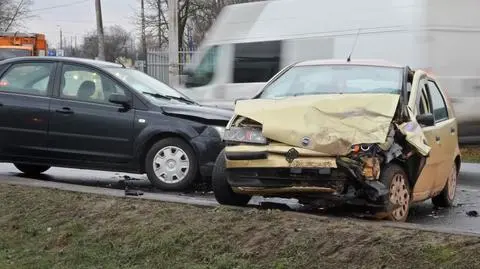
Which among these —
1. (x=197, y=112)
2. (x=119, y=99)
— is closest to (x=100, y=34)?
(x=119, y=99)

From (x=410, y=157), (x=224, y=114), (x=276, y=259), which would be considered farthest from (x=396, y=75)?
(x=276, y=259)

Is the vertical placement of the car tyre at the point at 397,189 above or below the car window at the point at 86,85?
below

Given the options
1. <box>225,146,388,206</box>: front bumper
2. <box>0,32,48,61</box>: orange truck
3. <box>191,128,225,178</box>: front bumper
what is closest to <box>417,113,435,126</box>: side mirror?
<box>225,146,388,206</box>: front bumper

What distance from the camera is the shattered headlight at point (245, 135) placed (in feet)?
20.1

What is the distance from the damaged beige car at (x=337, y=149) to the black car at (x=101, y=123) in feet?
4.81

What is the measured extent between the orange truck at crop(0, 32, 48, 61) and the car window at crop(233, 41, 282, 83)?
18.0 m

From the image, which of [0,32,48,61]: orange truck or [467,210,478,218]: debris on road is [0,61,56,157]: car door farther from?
[0,32,48,61]: orange truck

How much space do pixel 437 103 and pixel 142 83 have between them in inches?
141

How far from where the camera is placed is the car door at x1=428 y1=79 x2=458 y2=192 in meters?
7.14

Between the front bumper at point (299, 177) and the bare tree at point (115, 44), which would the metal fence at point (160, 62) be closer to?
the front bumper at point (299, 177)

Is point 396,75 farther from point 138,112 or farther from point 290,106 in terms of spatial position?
point 138,112

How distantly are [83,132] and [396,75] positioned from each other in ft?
12.1

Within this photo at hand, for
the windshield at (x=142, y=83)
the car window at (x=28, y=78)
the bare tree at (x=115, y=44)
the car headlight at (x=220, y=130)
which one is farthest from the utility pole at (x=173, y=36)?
the bare tree at (x=115, y=44)

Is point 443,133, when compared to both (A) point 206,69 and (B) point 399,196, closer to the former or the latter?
(B) point 399,196
